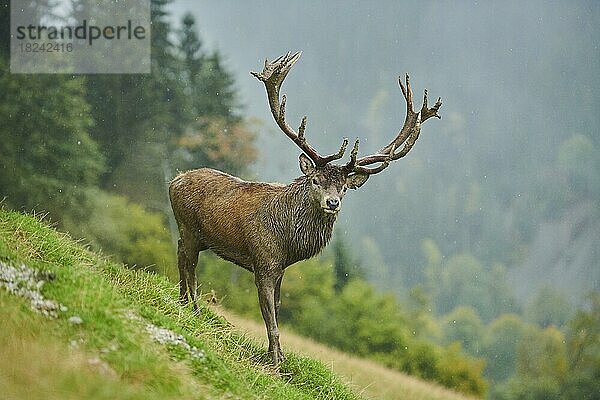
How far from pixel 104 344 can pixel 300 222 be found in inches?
83.3

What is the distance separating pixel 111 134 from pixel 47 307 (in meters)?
11.5

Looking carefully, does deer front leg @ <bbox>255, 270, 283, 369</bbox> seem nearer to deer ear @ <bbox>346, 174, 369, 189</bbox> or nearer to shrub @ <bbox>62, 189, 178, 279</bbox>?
deer ear @ <bbox>346, 174, 369, 189</bbox>

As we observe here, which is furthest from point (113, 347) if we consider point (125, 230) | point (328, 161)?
point (125, 230)

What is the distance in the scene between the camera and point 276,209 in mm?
6668

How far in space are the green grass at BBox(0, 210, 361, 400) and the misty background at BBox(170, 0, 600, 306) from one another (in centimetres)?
949

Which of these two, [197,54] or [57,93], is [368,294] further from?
[57,93]

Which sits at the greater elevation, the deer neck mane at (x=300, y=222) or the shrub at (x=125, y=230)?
the deer neck mane at (x=300, y=222)

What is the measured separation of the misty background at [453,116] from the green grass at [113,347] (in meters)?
9.49

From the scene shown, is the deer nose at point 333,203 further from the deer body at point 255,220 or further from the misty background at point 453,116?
the misty background at point 453,116

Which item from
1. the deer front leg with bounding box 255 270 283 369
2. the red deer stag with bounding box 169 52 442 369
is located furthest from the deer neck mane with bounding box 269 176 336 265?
the deer front leg with bounding box 255 270 283 369

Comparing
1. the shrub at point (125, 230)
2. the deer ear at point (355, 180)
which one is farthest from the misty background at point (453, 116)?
the deer ear at point (355, 180)

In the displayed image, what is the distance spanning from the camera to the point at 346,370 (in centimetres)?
1195

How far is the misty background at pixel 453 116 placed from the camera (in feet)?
53.5

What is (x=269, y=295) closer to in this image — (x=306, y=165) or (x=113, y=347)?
(x=306, y=165)
